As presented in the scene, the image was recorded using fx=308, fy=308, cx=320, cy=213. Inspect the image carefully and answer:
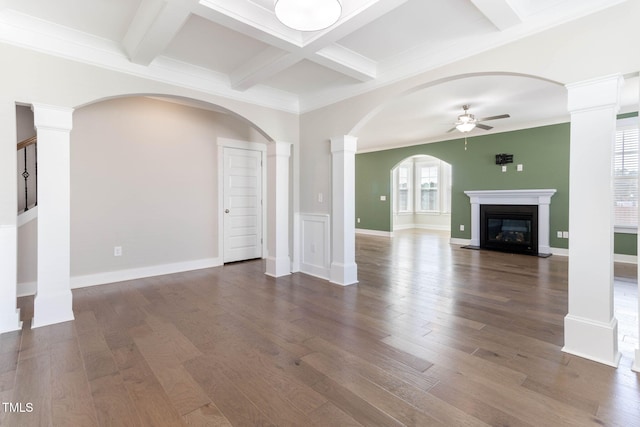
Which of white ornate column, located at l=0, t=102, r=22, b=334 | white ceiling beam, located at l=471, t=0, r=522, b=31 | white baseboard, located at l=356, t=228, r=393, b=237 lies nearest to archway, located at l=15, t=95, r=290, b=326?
white ornate column, located at l=0, t=102, r=22, b=334

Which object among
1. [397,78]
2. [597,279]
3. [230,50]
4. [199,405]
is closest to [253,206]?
[230,50]

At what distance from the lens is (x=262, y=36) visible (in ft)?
8.68

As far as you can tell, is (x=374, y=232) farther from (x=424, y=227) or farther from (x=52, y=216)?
(x=52, y=216)

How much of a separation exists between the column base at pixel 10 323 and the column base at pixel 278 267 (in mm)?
2666

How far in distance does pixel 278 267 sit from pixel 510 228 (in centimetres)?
519

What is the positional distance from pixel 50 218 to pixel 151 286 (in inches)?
59.9

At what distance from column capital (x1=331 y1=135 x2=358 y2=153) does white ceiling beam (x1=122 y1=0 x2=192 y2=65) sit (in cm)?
213

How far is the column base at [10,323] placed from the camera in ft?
8.41

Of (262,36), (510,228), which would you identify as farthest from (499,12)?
(510,228)

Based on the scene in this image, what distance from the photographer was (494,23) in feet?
8.03

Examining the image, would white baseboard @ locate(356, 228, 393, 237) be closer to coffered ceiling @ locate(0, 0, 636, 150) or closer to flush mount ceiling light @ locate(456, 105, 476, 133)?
flush mount ceiling light @ locate(456, 105, 476, 133)

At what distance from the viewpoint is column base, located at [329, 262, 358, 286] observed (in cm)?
403

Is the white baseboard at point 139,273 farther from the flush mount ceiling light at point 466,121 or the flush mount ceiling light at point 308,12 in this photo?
the flush mount ceiling light at point 466,121

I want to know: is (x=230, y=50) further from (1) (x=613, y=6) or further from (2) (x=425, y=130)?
(2) (x=425, y=130)
